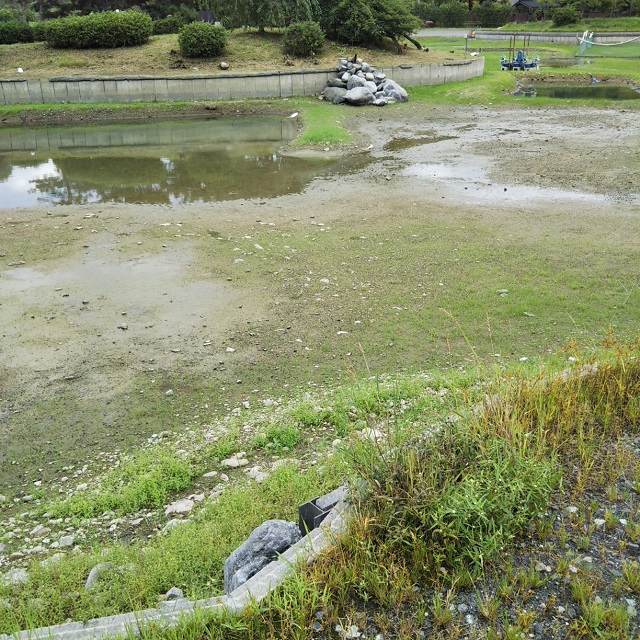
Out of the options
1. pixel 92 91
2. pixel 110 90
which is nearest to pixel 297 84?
pixel 110 90

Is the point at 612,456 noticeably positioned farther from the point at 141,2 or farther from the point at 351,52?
the point at 141,2

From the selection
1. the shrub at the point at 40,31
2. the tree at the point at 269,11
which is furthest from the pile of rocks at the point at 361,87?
the shrub at the point at 40,31

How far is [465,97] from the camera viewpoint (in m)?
24.8

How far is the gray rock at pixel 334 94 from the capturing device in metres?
23.9

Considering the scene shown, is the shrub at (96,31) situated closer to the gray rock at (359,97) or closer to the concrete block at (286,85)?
the concrete block at (286,85)

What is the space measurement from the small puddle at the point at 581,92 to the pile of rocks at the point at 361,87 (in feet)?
18.4

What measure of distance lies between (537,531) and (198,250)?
293 inches

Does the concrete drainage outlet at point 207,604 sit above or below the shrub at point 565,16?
below

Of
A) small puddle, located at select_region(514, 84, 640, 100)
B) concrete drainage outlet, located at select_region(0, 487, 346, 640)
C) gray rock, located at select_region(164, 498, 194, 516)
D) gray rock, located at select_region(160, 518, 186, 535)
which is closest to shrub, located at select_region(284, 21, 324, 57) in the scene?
small puddle, located at select_region(514, 84, 640, 100)

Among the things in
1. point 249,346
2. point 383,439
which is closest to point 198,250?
point 249,346

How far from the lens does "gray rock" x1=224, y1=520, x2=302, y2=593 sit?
3559 mm

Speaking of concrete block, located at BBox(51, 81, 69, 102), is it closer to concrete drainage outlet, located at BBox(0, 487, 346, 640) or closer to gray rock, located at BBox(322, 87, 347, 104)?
gray rock, located at BBox(322, 87, 347, 104)

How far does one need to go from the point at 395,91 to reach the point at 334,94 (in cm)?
222

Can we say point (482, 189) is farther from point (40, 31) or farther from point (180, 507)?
point (40, 31)
